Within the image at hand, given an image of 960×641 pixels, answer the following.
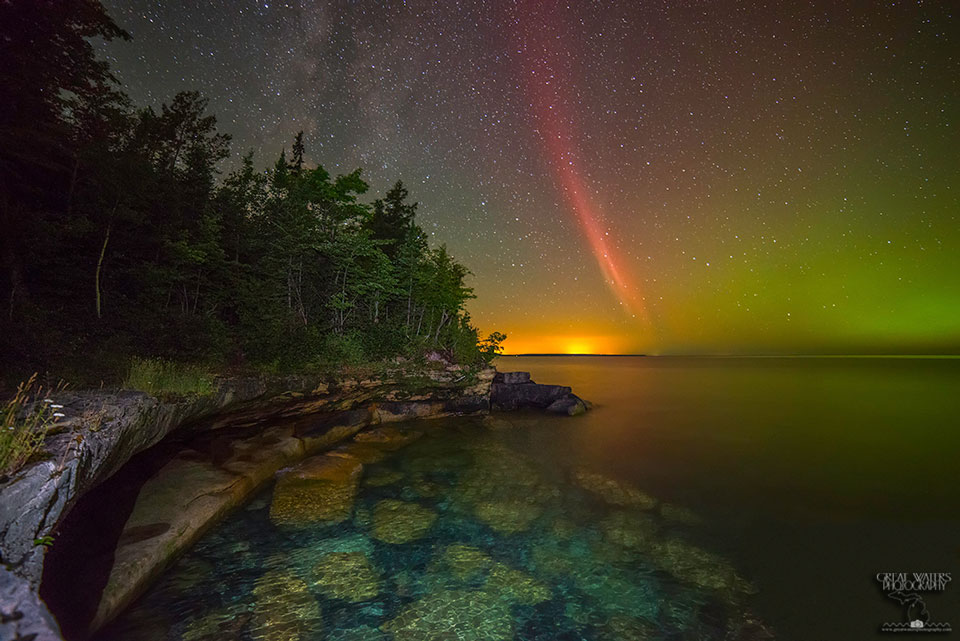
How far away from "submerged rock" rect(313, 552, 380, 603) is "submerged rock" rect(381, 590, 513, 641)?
33.5 inches

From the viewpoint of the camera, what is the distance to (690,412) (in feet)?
90.7

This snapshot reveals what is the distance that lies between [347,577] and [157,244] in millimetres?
15956

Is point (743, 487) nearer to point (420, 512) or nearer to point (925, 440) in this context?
point (420, 512)

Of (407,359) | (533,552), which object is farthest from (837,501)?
(407,359)

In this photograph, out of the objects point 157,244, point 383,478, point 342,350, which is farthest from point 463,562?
point 157,244

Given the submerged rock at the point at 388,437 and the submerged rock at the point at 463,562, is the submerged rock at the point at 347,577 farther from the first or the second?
the submerged rock at the point at 388,437

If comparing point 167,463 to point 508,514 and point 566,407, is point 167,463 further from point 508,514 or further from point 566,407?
point 566,407

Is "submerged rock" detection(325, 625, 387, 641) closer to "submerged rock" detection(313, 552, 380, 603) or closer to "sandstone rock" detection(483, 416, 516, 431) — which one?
"submerged rock" detection(313, 552, 380, 603)

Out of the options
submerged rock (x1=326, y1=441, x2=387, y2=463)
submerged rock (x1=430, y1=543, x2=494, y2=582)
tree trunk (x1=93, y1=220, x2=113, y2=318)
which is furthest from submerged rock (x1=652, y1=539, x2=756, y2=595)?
tree trunk (x1=93, y1=220, x2=113, y2=318)

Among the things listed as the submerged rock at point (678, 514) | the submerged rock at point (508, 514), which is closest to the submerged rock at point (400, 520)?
the submerged rock at point (508, 514)

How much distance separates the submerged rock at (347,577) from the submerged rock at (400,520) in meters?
0.90

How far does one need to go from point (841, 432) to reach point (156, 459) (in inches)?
1212

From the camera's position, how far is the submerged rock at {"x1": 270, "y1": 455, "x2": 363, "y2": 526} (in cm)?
853

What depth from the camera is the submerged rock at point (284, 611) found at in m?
5.10
